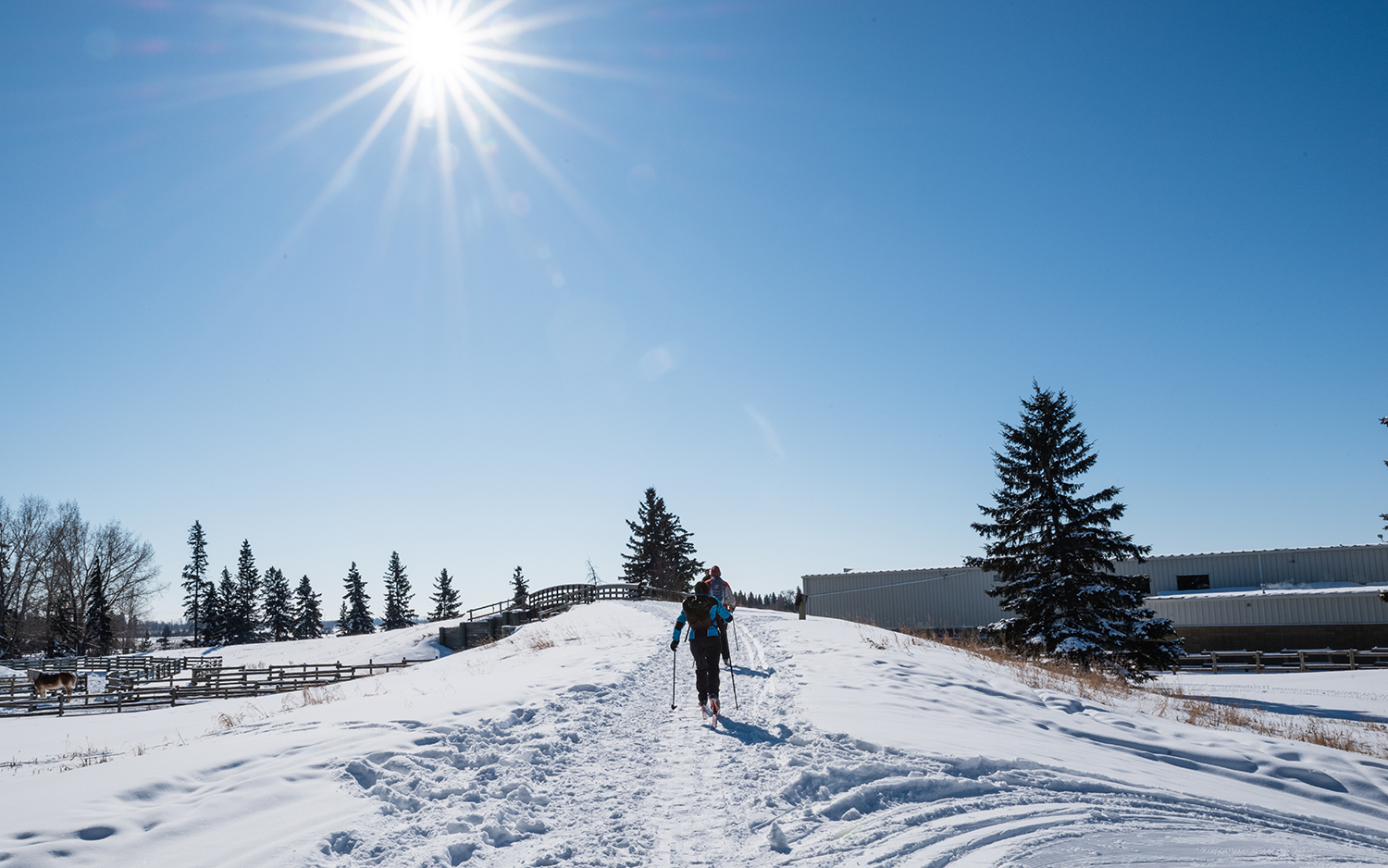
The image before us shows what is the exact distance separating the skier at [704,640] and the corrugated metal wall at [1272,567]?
123 ft

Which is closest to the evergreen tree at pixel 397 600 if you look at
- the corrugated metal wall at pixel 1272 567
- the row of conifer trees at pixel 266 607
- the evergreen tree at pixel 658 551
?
the row of conifer trees at pixel 266 607

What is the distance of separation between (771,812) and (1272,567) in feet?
143

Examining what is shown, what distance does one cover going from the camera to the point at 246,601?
7988cm

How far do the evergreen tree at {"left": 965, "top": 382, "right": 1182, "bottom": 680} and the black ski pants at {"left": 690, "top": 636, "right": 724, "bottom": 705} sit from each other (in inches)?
659

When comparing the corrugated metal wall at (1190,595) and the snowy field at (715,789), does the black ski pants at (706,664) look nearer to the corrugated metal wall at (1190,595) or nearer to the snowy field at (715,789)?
the snowy field at (715,789)

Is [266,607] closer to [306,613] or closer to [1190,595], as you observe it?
[306,613]

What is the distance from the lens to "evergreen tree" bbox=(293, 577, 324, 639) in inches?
3270

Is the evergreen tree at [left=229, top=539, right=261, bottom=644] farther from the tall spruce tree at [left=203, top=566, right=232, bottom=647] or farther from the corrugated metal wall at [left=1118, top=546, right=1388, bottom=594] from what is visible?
the corrugated metal wall at [left=1118, top=546, right=1388, bottom=594]

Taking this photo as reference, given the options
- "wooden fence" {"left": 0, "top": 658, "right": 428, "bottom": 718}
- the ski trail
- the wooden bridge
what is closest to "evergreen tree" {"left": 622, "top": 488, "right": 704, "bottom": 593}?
the wooden bridge

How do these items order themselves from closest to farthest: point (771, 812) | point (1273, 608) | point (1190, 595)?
point (771, 812)
point (1273, 608)
point (1190, 595)

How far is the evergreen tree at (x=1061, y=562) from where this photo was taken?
→ 2248 centimetres

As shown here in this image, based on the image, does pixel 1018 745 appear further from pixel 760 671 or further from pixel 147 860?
pixel 147 860

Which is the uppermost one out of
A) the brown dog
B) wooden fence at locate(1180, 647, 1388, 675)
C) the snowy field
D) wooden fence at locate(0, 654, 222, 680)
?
the snowy field

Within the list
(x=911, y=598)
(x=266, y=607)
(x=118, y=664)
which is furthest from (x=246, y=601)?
(x=911, y=598)
